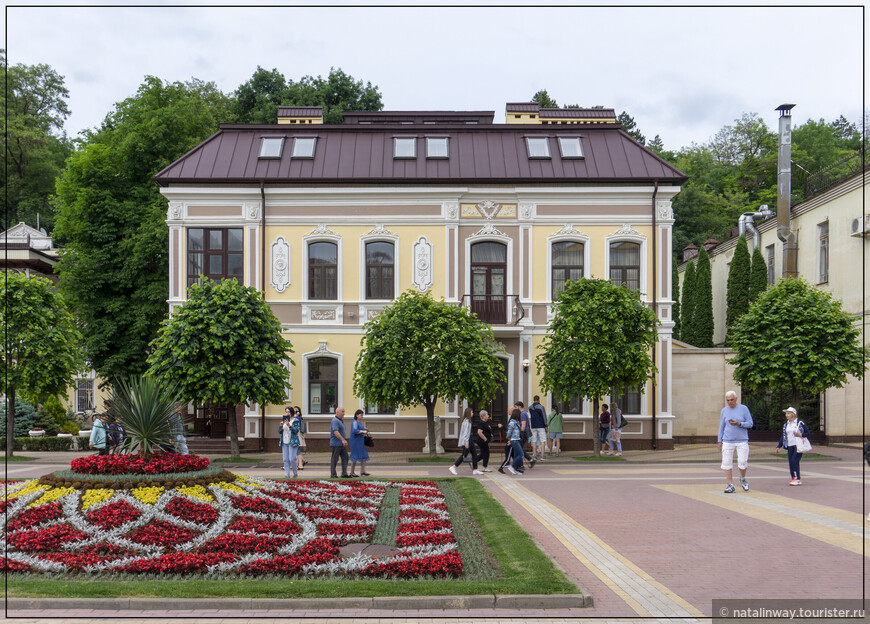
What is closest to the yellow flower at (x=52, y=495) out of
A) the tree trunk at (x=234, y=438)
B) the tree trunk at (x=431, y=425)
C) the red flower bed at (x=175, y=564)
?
the red flower bed at (x=175, y=564)

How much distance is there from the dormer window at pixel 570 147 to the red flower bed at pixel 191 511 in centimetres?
2193

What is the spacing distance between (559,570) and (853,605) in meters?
2.95

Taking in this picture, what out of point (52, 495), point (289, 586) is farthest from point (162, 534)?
point (289, 586)

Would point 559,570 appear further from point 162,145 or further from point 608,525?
point 162,145

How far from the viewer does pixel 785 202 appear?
3469 centimetres

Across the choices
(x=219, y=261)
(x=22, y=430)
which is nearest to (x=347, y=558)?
(x=219, y=261)

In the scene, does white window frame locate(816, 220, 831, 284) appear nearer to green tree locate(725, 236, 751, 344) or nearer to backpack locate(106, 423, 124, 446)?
green tree locate(725, 236, 751, 344)

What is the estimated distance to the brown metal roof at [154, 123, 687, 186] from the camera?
27.6 metres

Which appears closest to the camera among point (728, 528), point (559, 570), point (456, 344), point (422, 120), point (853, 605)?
point (853, 605)

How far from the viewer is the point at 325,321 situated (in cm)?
2762

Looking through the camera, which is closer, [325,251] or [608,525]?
[608,525]

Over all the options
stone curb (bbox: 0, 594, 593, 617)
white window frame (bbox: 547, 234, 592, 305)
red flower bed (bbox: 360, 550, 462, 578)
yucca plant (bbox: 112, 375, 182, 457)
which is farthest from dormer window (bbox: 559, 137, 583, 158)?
stone curb (bbox: 0, 594, 593, 617)

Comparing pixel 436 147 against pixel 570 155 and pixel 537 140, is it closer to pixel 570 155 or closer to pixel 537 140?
pixel 537 140

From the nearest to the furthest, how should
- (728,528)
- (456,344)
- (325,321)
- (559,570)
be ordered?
(559,570), (728,528), (456,344), (325,321)
